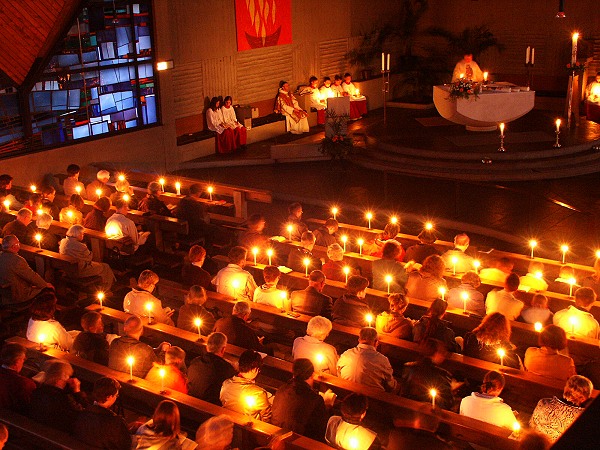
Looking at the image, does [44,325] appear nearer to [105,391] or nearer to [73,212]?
[105,391]

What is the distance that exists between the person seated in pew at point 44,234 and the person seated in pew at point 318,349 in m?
4.38

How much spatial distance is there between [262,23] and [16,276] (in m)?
11.2

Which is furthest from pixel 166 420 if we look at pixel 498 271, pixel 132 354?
pixel 498 271

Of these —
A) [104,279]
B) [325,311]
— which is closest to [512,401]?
[325,311]

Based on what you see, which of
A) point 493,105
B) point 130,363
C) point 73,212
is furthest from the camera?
point 493,105

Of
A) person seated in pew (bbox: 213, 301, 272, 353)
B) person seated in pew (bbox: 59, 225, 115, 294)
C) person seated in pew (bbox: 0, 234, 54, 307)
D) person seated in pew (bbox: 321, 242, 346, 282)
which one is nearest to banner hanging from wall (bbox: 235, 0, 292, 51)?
person seated in pew (bbox: 59, 225, 115, 294)

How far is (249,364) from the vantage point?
6078 mm

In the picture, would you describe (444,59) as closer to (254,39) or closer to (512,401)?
(254,39)

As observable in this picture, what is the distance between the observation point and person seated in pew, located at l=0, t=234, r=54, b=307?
859 centimetres

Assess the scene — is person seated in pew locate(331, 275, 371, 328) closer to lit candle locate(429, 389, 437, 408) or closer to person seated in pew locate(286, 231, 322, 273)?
lit candle locate(429, 389, 437, 408)

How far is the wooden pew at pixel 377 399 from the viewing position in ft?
18.4

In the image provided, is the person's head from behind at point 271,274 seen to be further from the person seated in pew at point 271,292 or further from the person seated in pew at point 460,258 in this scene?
the person seated in pew at point 460,258

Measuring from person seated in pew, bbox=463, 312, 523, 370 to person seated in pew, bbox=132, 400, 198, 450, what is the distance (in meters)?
2.62

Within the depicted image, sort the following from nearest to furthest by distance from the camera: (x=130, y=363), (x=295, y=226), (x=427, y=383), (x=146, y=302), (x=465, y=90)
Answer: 1. (x=427, y=383)
2. (x=130, y=363)
3. (x=146, y=302)
4. (x=295, y=226)
5. (x=465, y=90)
